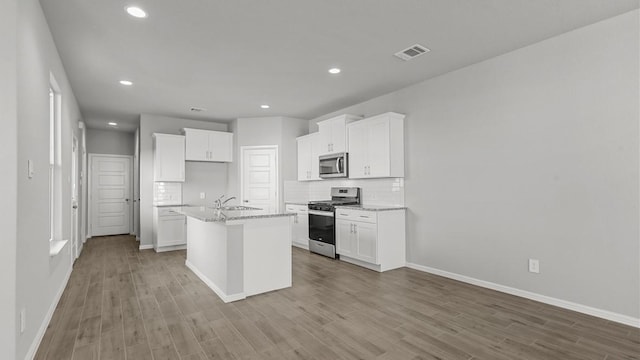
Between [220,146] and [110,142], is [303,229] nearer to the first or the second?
[220,146]

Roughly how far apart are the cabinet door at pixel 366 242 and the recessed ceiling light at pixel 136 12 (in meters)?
3.47

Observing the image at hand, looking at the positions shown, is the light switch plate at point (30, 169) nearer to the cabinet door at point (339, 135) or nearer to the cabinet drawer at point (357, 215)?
the cabinet drawer at point (357, 215)

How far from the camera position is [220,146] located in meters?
6.66

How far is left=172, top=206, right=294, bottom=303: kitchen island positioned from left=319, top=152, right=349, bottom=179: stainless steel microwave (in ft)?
6.20

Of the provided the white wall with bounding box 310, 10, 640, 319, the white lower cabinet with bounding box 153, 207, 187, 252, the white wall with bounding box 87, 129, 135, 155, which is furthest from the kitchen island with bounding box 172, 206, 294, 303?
the white wall with bounding box 87, 129, 135, 155

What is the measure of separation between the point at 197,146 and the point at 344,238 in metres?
3.53

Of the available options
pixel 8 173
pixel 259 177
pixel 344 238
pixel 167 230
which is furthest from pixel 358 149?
pixel 8 173

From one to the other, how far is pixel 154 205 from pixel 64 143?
2393 mm

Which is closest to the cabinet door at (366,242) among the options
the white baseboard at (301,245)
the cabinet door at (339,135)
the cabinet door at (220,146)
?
the cabinet door at (339,135)

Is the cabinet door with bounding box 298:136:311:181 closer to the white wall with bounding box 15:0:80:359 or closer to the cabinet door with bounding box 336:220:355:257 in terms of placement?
the cabinet door with bounding box 336:220:355:257

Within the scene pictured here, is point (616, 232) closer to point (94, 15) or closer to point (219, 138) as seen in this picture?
point (94, 15)

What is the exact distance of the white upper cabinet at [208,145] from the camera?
629 cm

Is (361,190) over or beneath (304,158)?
beneath

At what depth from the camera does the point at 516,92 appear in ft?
11.3
